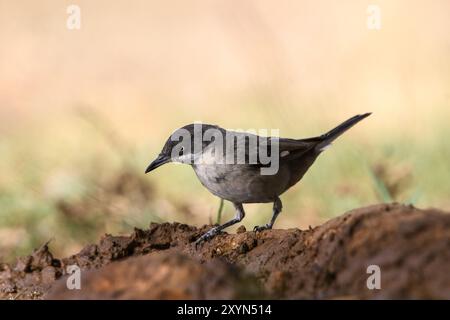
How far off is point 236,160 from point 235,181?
0.43 ft

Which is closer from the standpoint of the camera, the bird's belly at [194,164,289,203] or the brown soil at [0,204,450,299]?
the brown soil at [0,204,450,299]

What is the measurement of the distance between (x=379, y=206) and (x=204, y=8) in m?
10.7

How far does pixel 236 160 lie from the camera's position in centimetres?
501

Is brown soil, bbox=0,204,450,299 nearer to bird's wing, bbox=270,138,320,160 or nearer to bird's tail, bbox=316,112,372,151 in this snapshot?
bird's wing, bbox=270,138,320,160

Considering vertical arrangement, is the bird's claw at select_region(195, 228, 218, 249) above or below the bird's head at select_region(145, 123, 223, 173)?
below

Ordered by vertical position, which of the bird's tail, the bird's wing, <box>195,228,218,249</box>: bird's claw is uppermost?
the bird's tail

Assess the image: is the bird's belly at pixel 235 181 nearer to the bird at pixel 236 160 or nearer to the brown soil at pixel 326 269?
the bird at pixel 236 160

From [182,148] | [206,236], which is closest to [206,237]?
[206,236]

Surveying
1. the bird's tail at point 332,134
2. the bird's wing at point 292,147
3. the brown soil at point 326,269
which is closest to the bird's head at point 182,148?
the bird's wing at point 292,147

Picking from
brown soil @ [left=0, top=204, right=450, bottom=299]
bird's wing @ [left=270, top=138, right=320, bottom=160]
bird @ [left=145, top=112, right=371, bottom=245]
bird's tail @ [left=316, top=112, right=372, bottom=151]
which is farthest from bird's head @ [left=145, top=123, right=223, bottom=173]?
brown soil @ [left=0, top=204, right=450, bottom=299]

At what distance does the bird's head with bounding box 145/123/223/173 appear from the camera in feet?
16.7

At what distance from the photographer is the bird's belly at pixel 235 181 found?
497 cm

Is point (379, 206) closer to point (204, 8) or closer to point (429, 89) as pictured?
point (429, 89)
